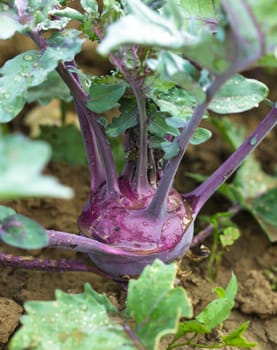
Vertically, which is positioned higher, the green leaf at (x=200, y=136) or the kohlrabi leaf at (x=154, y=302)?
the green leaf at (x=200, y=136)

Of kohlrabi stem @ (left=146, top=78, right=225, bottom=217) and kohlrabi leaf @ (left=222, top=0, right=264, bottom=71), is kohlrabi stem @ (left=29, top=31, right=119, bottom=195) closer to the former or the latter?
kohlrabi stem @ (left=146, top=78, right=225, bottom=217)

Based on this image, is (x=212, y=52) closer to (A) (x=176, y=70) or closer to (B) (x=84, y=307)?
(A) (x=176, y=70)

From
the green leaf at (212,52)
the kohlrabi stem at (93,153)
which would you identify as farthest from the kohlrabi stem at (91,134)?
the green leaf at (212,52)

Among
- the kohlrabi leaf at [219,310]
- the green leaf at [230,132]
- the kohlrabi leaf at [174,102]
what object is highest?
the kohlrabi leaf at [174,102]

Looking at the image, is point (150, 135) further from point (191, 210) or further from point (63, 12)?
point (63, 12)

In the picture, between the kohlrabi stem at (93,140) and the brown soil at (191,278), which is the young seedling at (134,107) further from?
the brown soil at (191,278)

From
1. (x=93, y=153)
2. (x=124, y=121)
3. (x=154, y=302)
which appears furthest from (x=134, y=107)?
(x=154, y=302)
